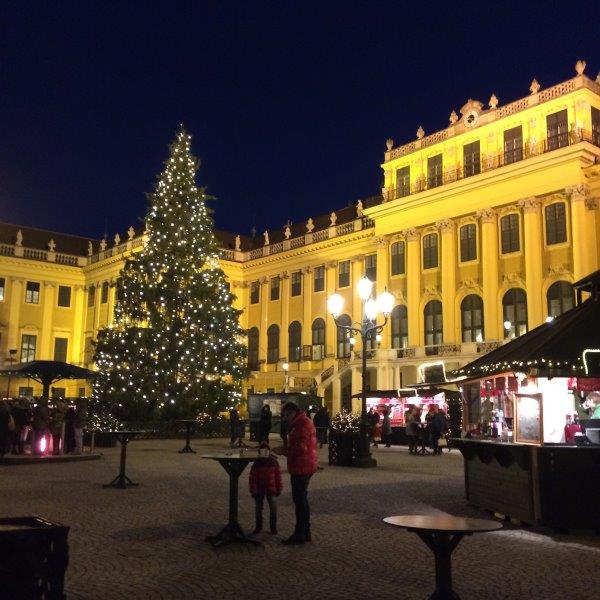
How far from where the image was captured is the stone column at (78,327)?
63.1 meters

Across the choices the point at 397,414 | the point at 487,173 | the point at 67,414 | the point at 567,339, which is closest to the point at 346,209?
the point at 487,173

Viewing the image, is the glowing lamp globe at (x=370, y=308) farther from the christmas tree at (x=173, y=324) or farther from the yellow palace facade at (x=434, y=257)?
the christmas tree at (x=173, y=324)

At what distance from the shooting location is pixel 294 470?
8672 mm

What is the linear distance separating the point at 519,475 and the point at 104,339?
26706 millimetres

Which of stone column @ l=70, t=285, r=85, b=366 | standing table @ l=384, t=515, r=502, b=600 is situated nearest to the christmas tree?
standing table @ l=384, t=515, r=502, b=600

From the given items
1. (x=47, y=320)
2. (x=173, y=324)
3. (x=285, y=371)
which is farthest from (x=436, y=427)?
(x=47, y=320)

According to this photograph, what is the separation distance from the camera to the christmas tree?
3266 cm

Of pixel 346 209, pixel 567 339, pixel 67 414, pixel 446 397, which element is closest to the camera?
pixel 567 339

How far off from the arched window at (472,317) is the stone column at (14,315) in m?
38.9

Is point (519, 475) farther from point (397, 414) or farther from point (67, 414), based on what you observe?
point (397, 414)

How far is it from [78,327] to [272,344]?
66.4 ft

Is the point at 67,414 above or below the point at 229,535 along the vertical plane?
above

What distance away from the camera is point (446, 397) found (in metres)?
31.8

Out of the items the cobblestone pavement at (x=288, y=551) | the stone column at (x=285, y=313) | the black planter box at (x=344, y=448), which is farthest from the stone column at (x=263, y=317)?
the cobblestone pavement at (x=288, y=551)
